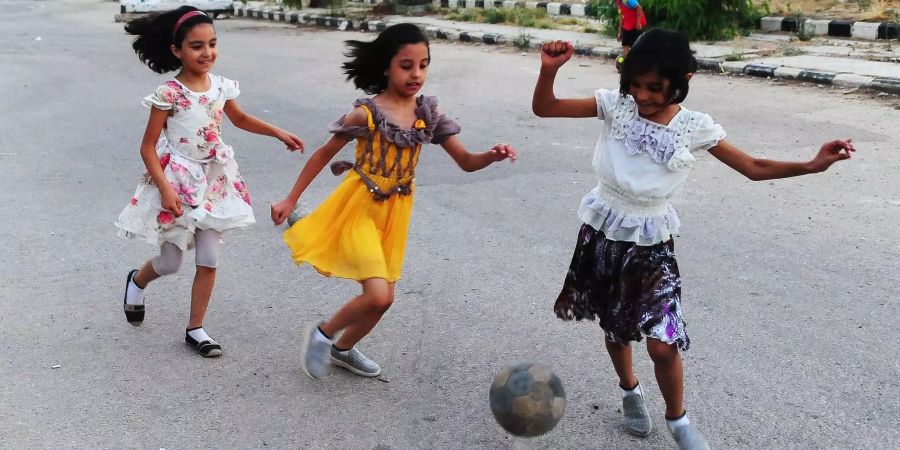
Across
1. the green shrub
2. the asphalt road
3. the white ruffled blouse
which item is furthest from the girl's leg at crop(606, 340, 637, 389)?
the green shrub

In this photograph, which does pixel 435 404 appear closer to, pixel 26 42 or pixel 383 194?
pixel 383 194

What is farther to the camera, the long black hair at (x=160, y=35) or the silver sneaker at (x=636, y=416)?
the long black hair at (x=160, y=35)

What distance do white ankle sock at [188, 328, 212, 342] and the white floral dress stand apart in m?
0.37

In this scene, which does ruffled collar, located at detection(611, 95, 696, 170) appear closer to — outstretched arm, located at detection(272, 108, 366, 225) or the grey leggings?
outstretched arm, located at detection(272, 108, 366, 225)

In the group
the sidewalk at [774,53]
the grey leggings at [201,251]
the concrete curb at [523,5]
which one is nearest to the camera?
the grey leggings at [201,251]

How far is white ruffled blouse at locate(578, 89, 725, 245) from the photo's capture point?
11.0 ft

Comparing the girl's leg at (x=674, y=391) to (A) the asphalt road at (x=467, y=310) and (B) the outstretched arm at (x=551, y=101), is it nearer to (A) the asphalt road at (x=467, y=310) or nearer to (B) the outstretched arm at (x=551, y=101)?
(A) the asphalt road at (x=467, y=310)

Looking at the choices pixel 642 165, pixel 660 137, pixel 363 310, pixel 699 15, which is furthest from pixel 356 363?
pixel 699 15

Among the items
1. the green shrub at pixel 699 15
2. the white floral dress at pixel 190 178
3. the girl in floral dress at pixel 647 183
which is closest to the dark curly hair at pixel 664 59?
the girl in floral dress at pixel 647 183

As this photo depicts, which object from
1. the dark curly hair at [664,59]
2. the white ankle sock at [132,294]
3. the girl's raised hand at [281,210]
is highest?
the dark curly hair at [664,59]

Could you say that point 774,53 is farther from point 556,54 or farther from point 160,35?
point 556,54

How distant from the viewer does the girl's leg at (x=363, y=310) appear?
377 cm

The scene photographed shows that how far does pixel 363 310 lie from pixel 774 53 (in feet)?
32.6

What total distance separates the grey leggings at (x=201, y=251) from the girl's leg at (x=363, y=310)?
2.39 feet
